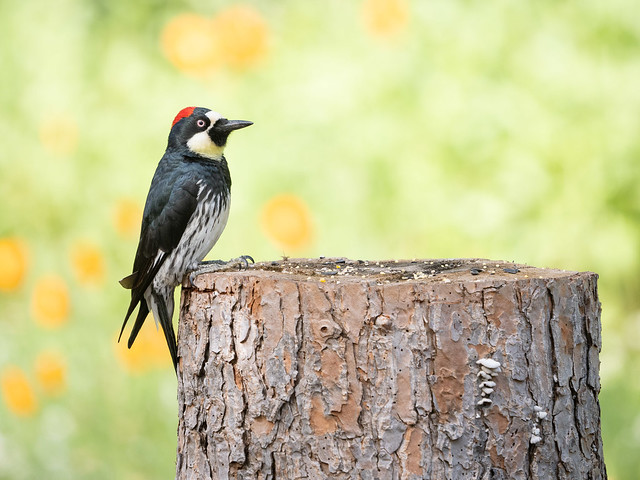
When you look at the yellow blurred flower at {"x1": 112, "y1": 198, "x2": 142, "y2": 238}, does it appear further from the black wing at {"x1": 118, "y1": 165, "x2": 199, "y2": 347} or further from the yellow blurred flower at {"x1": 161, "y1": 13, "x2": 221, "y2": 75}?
the black wing at {"x1": 118, "y1": 165, "x2": 199, "y2": 347}

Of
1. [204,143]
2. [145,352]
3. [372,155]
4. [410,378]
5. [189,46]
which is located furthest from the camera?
[189,46]

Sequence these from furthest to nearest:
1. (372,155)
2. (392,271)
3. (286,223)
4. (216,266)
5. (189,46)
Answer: (189,46), (372,155), (286,223), (216,266), (392,271)

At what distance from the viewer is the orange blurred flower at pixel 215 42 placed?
18.2 ft

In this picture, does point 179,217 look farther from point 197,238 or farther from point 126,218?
point 126,218

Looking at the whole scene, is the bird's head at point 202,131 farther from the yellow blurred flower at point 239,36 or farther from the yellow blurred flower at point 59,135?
the yellow blurred flower at point 59,135

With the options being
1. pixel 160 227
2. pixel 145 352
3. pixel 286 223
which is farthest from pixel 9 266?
pixel 160 227

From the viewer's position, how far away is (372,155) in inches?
214

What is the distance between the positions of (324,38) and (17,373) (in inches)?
124

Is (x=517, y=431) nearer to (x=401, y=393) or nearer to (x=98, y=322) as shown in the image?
(x=401, y=393)

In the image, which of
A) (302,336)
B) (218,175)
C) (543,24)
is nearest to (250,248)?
(218,175)

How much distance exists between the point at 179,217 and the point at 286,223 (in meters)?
1.70

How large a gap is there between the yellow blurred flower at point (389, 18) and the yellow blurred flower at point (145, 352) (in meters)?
2.61

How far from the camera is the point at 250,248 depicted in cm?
517

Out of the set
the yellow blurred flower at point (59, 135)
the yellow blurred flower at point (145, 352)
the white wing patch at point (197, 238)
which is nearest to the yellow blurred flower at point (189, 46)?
the yellow blurred flower at point (59, 135)
